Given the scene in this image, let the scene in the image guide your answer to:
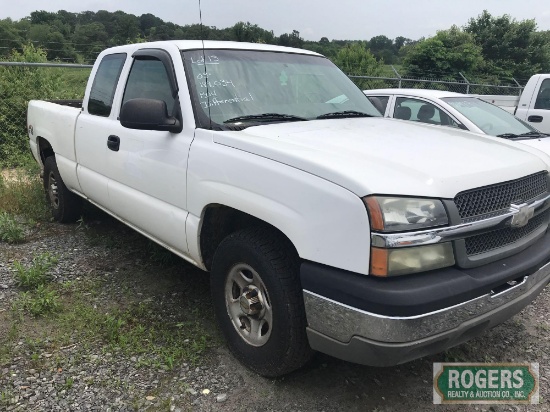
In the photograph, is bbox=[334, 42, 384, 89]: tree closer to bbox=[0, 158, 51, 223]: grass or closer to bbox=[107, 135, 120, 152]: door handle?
bbox=[0, 158, 51, 223]: grass

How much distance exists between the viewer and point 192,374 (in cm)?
285

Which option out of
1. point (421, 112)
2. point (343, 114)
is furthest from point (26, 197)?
point (421, 112)

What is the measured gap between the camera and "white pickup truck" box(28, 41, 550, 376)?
6.98 feet

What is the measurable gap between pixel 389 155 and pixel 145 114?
1497 mm

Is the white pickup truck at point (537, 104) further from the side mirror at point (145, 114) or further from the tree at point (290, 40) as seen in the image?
the side mirror at point (145, 114)

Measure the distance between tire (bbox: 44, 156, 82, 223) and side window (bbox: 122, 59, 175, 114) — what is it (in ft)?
6.00

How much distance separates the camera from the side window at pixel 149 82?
3449 millimetres

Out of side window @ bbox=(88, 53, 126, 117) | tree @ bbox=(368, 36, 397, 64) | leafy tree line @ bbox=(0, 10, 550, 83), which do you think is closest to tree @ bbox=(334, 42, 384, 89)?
leafy tree line @ bbox=(0, 10, 550, 83)

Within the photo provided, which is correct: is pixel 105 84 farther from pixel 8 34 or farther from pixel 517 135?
pixel 8 34

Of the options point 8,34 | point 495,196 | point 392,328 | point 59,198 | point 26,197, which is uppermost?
point 8,34

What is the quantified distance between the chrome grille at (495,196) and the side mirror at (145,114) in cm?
181

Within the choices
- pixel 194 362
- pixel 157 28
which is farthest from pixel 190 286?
pixel 157 28

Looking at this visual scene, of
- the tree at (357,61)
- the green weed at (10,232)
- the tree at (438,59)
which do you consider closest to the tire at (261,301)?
the green weed at (10,232)

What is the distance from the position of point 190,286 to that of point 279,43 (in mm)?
2206
